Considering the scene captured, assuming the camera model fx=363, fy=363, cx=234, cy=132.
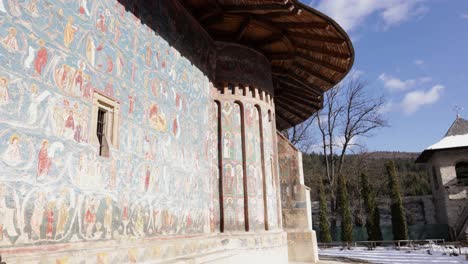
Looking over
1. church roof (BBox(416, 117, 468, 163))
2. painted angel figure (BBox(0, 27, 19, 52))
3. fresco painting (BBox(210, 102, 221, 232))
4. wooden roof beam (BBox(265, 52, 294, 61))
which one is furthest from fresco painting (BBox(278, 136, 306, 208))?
church roof (BBox(416, 117, 468, 163))

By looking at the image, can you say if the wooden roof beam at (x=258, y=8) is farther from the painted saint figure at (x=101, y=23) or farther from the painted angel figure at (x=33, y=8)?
the painted angel figure at (x=33, y=8)

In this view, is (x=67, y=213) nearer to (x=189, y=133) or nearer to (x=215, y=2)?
(x=189, y=133)

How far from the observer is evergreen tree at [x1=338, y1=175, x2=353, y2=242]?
2325 cm

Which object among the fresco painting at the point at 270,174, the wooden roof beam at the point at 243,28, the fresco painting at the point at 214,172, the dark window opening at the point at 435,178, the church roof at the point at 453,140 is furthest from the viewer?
the dark window opening at the point at 435,178

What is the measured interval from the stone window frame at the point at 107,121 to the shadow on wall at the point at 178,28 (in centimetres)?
198

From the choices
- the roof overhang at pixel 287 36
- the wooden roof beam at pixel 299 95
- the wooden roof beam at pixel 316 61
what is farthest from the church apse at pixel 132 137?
the wooden roof beam at pixel 299 95

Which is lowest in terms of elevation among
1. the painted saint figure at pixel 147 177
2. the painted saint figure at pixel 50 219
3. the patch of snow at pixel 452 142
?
the painted saint figure at pixel 50 219

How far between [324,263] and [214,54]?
8.79m

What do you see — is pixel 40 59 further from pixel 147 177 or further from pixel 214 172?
pixel 214 172

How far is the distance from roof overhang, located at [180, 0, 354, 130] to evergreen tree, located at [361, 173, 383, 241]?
11.2m

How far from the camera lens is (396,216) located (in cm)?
2281

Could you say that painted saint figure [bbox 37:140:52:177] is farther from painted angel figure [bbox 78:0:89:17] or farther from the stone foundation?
painted angel figure [bbox 78:0:89:17]

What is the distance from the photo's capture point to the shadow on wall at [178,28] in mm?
7281

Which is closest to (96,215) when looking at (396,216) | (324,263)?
(324,263)
